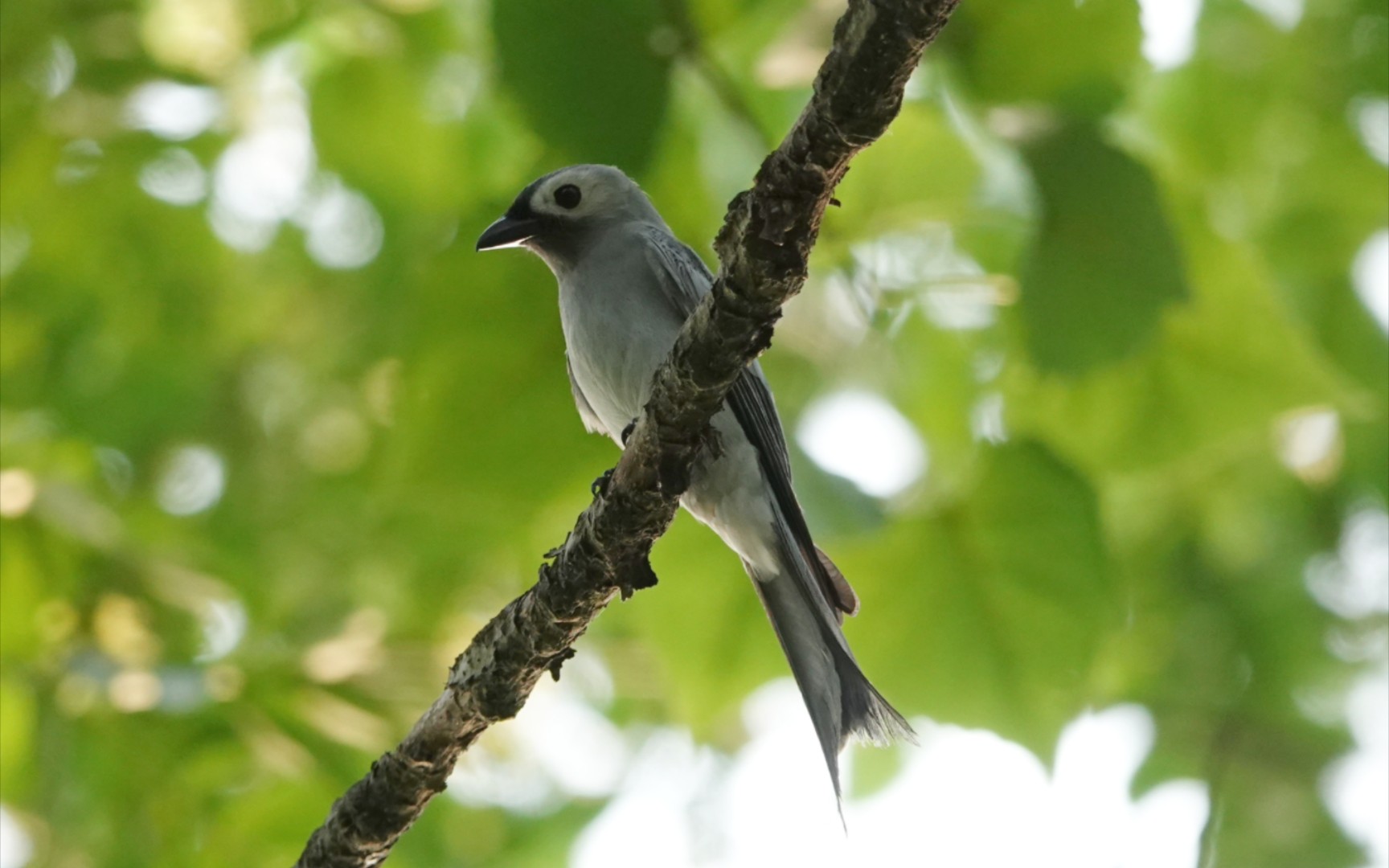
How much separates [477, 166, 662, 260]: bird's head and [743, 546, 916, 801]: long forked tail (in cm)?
106

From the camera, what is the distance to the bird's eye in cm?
356

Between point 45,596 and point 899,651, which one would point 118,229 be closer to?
point 45,596

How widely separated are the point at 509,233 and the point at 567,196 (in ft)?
1.56

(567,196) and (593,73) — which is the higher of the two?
(567,196)

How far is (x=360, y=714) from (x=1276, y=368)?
242 cm

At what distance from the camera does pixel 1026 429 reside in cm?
304

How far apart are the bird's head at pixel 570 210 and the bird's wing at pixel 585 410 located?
378mm

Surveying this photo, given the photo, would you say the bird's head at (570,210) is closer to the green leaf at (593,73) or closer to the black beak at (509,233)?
the black beak at (509,233)

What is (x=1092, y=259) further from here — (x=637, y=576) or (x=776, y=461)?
(x=637, y=576)

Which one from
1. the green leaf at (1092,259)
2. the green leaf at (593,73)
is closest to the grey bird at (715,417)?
the green leaf at (593,73)

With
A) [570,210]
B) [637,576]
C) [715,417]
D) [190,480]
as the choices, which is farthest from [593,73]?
[190,480]

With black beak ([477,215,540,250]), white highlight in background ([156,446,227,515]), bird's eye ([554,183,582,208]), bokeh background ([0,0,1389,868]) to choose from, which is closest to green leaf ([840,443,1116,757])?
bokeh background ([0,0,1389,868])

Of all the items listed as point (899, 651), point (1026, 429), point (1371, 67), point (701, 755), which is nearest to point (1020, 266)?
point (1026, 429)

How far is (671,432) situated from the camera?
6.14ft
